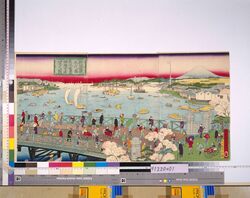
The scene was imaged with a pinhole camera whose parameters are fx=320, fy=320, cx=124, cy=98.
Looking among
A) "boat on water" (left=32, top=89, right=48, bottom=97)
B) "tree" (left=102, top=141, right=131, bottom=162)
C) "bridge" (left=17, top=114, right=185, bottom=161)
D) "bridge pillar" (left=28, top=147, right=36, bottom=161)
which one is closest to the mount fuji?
"bridge" (left=17, top=114, right=185, bottom=161)

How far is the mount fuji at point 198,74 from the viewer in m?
1.66

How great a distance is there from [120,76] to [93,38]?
24 cm

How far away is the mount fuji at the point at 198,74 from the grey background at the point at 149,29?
0.10 metres

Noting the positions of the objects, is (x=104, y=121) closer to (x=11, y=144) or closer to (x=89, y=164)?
(x=89, y=164)

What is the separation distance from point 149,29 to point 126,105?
41 cm

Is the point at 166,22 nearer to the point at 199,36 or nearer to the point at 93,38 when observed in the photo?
the point at 199,36

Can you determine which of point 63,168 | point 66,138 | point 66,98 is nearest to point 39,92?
point 66,98

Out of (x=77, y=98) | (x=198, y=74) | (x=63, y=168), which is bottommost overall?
(x=63, y=168)

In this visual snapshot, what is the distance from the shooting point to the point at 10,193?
1642 millimetres

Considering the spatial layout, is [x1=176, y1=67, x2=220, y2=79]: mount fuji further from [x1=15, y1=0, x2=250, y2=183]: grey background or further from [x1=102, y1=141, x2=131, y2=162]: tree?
[x1=102, y1=141, x2=131, y2=162]: tree

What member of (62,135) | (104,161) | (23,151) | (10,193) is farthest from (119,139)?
(10,193)

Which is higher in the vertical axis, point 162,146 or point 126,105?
point 126,105

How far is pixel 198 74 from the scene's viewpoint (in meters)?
1.66

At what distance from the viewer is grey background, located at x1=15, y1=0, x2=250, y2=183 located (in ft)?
5.44
